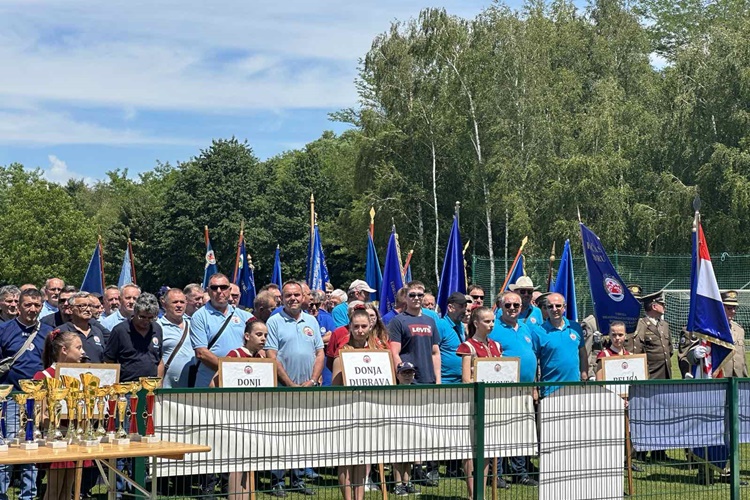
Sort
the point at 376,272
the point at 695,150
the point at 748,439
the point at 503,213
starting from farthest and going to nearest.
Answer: the point at 503,213
the point at 695,150
the point at 376,272
the point at 748,439

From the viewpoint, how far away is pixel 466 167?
54.4 meters

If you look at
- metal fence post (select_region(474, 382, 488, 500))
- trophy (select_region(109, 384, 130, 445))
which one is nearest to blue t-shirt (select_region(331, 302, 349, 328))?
metal fence post (select_region(474, 382, 488, 500))

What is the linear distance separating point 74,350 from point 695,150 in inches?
1643

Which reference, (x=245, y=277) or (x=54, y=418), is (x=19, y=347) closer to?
(x=54, y=418)

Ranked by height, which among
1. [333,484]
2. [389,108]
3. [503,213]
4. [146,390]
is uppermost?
[389,108]

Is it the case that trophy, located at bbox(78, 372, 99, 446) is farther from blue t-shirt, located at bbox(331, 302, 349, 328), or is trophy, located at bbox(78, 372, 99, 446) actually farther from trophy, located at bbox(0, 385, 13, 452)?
blue t-shirt, located at bbox(331, 302, 349, 328)

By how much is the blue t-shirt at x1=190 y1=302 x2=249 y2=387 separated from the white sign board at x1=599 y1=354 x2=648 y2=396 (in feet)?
11.2

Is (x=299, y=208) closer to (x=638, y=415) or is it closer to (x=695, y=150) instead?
(x=695, y=150)

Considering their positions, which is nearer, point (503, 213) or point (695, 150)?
point (695, 150)

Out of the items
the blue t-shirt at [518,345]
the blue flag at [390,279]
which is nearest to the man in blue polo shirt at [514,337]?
the blue t-shirt at [518,345]

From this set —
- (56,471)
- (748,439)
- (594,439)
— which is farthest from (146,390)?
(748,439)

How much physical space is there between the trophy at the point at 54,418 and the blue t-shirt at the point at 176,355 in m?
3.51

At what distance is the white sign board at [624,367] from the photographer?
1100 cm

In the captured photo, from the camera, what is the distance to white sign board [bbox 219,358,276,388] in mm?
8625
